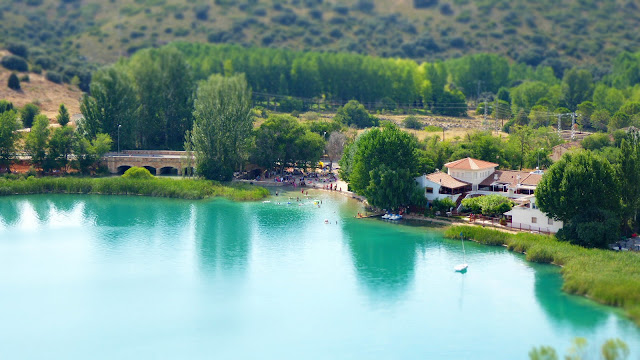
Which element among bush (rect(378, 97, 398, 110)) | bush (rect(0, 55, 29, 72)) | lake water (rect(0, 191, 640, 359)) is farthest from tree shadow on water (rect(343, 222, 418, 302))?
bush (rect(0, 55, 29, 72))

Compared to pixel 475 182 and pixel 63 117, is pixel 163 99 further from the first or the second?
pixel 475 182

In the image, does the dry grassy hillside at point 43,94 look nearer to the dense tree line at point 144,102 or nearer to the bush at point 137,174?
the dense tree line at point 144,102

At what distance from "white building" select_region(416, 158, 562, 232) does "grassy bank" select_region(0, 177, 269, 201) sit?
57.5 ft

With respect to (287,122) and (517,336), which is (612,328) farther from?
(287,122)

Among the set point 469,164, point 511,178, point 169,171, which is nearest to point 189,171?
point 169,171

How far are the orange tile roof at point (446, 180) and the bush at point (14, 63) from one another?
78.1m

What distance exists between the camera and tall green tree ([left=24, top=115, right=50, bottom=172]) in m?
84.6

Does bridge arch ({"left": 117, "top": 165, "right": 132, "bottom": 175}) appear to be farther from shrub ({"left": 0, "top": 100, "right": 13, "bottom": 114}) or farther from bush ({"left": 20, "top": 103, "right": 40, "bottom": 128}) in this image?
shrub ({"left": 0, "top": 100, "right": 13, "bottom": 114})

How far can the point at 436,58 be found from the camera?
173375 mm

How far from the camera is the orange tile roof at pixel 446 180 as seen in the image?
2724 inches

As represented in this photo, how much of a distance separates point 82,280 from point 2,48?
88.0 metres

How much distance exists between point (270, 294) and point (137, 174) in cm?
3626

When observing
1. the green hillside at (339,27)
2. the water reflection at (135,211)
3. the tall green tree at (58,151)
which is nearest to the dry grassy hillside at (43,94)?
the tall green tree at (58,151)

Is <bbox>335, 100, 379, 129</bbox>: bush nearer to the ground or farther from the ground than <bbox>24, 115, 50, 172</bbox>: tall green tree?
farther from the ground
